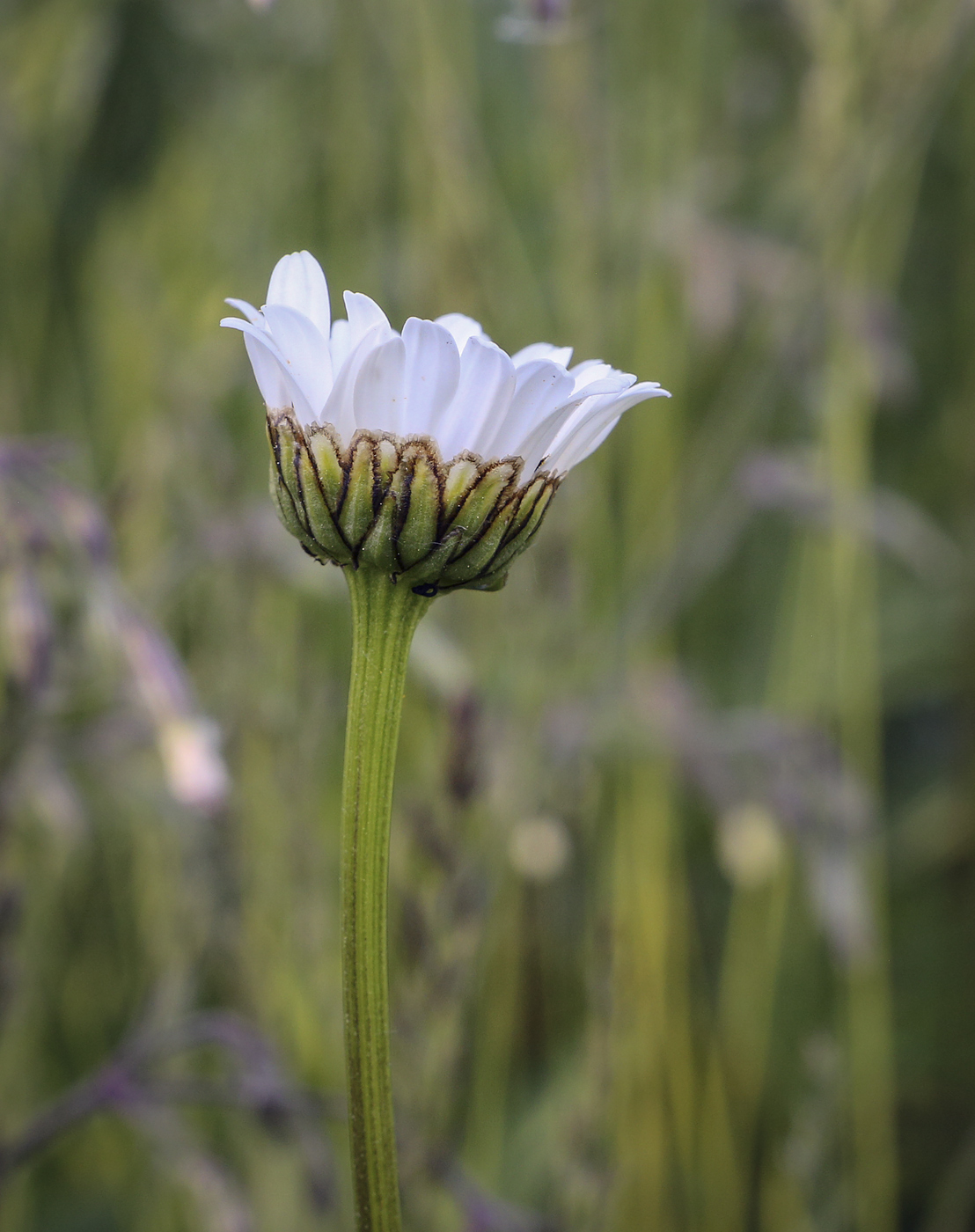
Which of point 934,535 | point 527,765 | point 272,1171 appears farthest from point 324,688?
point 934,535

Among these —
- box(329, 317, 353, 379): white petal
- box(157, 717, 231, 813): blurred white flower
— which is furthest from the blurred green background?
box(329, 317, 353, 379): white petal

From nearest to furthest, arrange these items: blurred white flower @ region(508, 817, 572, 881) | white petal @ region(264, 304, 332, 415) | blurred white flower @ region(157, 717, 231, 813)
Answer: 1. white petal @ region(264, 304, 332, 415)
2. blurred white flower @ region(157, 717, 231, 813)
3. blurred white flower @ region(508, 817, 572, 881)

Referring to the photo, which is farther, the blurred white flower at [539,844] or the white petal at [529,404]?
the blurred white flower at [539,844]

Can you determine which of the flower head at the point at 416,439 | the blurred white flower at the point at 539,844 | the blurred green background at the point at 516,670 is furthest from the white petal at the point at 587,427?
the blurred white flower at the point at 539,844

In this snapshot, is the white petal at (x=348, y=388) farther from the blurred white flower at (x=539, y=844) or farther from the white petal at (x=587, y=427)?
the blurred white flower at (x=539, y=844)

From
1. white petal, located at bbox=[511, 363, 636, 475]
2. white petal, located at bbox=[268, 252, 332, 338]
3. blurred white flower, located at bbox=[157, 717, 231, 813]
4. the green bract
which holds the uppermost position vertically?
white petal, located at bbox=[268, 252, 332, 338]

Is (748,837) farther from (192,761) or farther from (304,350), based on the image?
(304,350)

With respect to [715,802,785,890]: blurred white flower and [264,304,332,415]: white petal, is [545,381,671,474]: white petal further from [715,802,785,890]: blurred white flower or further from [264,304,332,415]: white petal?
[715,802,785,890]: blurred white flower
